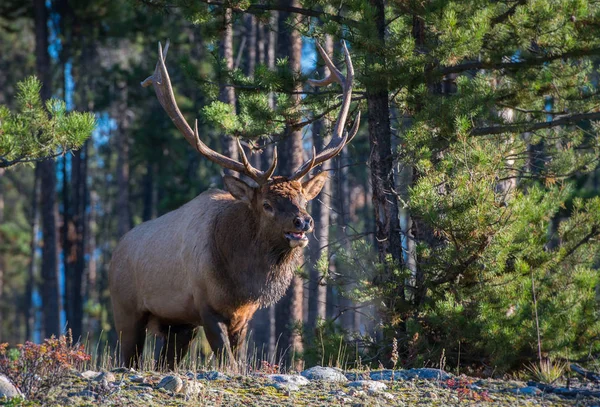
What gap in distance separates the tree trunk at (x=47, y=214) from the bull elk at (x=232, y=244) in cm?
1109

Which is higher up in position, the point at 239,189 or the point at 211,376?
the point at 239,189

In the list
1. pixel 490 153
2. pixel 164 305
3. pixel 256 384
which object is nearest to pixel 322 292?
pixel 164 305

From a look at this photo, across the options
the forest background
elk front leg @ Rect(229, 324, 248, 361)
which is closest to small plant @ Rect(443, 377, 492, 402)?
the forest background

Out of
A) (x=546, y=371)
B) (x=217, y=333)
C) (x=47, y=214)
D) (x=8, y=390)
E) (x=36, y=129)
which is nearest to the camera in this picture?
(x=8, y=390)

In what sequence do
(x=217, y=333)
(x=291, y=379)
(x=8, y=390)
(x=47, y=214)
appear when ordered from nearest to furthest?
(x=8, y=390) < (x=291, y=379) < (x=217, y=333) < (x=47, y=214)

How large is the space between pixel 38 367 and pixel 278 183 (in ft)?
11.3

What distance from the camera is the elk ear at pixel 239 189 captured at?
355 inches

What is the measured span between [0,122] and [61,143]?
1.92 ft

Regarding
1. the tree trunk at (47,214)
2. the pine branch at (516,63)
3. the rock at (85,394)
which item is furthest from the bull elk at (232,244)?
the tree trunk at (47,214)

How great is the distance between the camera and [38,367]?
6160mm

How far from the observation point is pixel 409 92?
9.26 metres

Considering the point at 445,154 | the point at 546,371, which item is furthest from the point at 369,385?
the point at 445,154

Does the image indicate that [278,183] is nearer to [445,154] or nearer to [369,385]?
[445,154]

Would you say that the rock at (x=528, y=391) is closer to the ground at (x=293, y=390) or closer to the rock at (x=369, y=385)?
the ground at (x=293, y=390)
